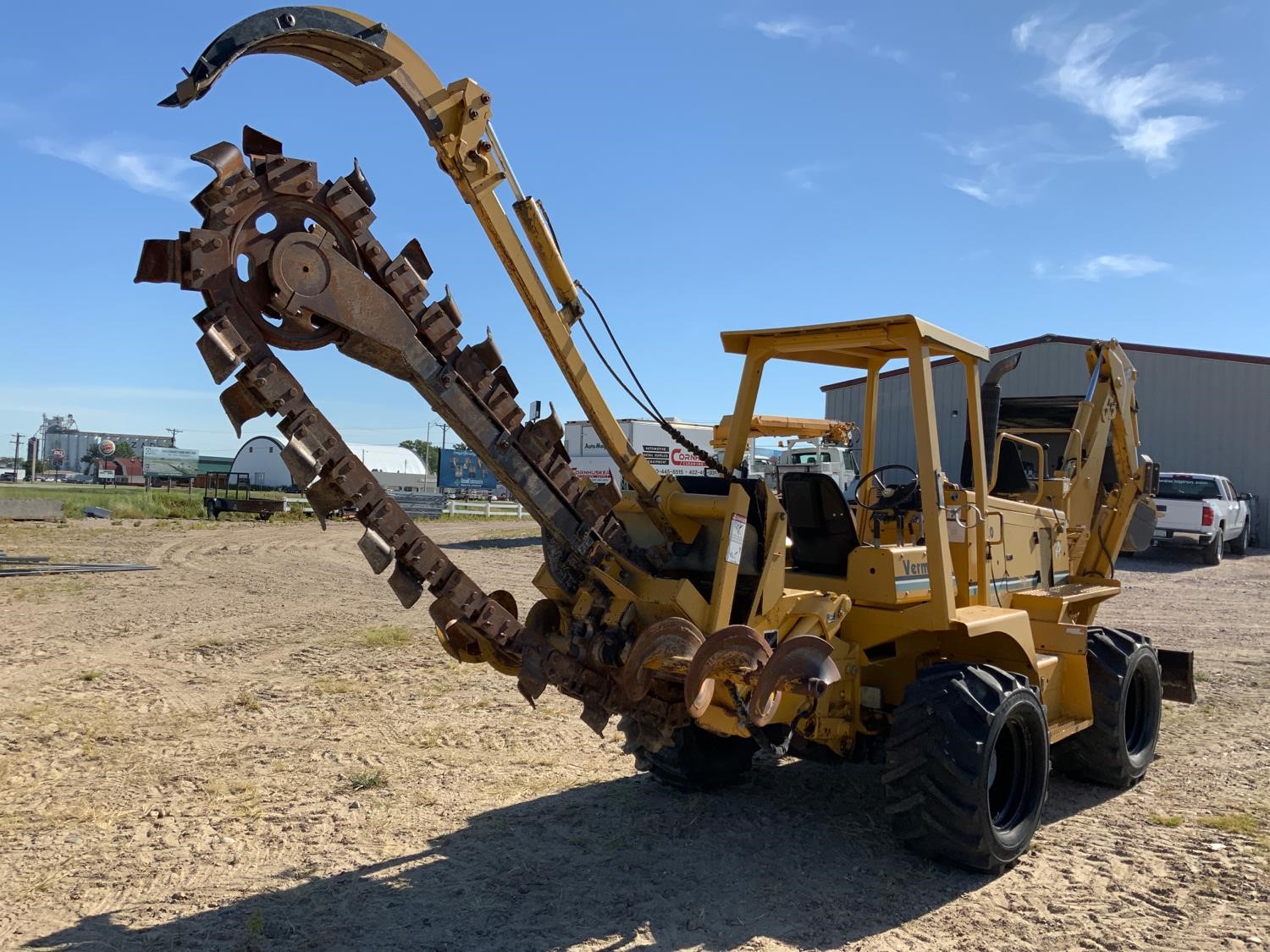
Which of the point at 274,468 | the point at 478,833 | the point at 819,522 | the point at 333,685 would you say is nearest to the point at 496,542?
the point at 333,685

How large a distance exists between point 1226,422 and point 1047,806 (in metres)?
24.9

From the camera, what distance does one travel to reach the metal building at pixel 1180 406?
26.7 meters

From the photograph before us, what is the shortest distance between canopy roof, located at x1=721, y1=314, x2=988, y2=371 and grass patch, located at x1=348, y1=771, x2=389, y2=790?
3688mm

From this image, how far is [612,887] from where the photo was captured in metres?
5.09

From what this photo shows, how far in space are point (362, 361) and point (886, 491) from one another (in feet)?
12.4

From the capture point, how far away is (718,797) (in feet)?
21.6

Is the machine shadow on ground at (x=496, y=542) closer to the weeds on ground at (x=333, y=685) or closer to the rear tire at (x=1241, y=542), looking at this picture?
the weeds on ground at (x=333, y=685)

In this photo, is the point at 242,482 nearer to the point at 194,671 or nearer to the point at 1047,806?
the point at 194,671

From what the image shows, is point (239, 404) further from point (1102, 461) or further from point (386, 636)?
point (386, 636)

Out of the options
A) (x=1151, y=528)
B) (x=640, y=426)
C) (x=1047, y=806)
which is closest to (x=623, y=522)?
(x=1047, y=806)

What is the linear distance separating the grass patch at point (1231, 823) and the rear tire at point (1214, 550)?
17785mm

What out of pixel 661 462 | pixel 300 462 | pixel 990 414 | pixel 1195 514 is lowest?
pixel 300 462

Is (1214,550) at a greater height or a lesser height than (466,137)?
lesser

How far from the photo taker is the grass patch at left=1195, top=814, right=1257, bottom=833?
19.5 feet
